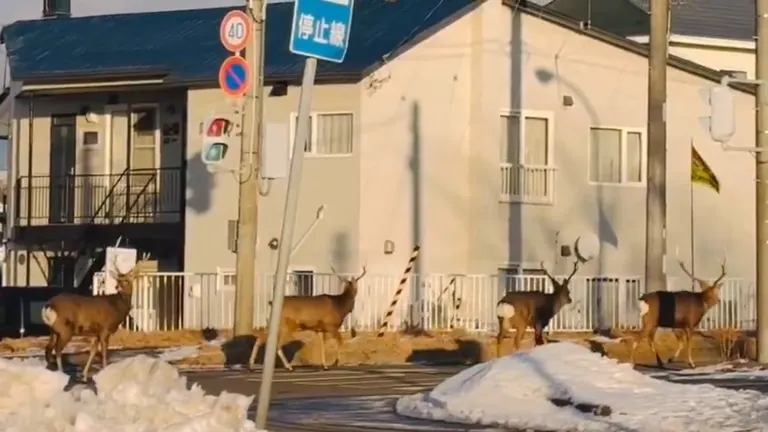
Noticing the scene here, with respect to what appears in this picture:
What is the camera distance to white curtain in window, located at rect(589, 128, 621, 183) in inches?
1421

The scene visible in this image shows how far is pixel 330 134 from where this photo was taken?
34.6 m

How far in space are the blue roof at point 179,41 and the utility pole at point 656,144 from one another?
6490 millimetres

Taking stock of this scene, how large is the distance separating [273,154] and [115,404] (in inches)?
532

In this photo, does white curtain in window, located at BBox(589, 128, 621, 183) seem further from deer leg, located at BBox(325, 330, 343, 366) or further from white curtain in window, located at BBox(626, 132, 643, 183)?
deer leg, located at BBox(325, 330, 343, 366)

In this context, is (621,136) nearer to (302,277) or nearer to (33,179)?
(302,277)

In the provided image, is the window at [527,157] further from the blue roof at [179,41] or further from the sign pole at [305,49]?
the sign pole at [305,49]

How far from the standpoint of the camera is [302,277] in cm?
3381

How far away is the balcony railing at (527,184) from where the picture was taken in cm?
3488

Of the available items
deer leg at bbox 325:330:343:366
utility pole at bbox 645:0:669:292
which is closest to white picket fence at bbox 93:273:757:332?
Result: utility pole at bbox 645:0:669:292

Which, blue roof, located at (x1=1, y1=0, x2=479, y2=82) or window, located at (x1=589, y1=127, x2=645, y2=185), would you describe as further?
window, located at (x1=589, y1=127, x2=645, y2=185)

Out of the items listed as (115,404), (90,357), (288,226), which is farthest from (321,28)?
(90,357)

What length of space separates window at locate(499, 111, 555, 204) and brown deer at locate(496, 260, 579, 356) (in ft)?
26.2

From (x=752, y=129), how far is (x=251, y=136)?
14962 millimetres

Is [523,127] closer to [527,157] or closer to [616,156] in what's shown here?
[527,157]
